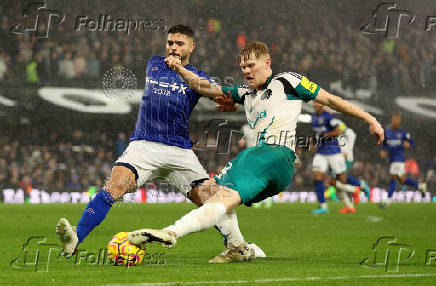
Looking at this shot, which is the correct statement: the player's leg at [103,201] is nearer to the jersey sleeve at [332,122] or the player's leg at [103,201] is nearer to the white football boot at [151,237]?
the white football boot at [151,237]

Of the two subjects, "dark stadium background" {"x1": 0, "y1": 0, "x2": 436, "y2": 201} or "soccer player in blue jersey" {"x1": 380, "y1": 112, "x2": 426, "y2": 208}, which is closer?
"soccer player in blue jersey" {"x1": 380, "y1": 112, "x2": 426, "y2": 208}

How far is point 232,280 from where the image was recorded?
16.8ft

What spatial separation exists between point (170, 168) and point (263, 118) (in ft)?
4.42

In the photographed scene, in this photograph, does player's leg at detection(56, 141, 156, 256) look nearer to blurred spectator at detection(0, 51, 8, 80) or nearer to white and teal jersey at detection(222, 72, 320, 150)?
white and teal jersey at detection(222, 72, 320, 150)

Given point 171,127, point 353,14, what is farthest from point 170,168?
point 353,14

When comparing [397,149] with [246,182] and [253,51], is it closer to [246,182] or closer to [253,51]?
[253,51]

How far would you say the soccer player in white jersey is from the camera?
5.57 m

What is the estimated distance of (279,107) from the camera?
598cm

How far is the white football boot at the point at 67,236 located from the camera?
621 cm

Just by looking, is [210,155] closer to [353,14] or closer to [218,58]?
[218,58]

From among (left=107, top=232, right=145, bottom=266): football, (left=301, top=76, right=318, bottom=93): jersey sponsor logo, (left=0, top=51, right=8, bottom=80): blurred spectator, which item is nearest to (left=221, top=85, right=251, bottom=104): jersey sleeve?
(left=301, top=76, right=318, bottom=93): jersey sponsor logo

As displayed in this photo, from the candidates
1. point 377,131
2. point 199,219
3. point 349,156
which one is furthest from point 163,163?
point 349,156

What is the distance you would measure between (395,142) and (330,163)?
10.9 feet

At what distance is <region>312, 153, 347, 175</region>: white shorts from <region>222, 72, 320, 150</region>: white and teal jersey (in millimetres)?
10158
